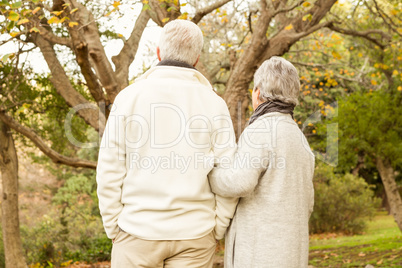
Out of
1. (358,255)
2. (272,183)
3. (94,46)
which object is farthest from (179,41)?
(358,255)

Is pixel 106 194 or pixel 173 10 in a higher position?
pixel 173 10

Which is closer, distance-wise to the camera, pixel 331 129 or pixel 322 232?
pixel 331 129

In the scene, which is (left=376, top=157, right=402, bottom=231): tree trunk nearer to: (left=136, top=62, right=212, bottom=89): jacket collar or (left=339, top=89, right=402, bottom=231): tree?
(left=339, top=89, right=402, bottom=231): tree

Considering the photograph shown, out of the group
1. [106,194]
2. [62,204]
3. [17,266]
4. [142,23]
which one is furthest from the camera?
[62,204]

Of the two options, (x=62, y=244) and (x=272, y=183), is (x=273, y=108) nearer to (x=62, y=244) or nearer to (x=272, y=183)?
(x=272, y=183)

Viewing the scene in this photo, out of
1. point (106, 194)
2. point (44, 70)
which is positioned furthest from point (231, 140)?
point (44, 70)

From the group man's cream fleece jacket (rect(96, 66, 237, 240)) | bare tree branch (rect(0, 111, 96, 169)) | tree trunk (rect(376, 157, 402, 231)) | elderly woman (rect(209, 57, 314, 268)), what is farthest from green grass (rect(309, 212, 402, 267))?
man's cream fleece jacket (rect(96, 66, 237, 240))

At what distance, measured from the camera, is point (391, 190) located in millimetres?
7105

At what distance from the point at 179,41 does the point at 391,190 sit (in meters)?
6.18

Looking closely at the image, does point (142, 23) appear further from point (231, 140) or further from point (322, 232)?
point (322, 232)

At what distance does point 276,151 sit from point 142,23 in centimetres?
473

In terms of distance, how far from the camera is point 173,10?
4.90 metres

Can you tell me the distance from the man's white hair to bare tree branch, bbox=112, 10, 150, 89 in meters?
3.61

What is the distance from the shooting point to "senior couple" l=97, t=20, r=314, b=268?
1.97 m
